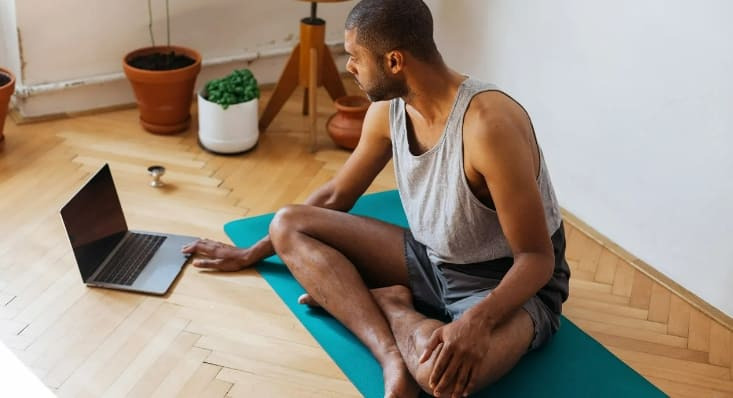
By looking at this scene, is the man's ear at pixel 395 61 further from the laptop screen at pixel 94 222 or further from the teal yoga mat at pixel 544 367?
the laptop screen at pixel 94 222

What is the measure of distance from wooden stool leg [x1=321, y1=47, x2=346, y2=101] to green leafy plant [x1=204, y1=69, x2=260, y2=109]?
12.9 inches

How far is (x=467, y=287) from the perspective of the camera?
79.0 inches

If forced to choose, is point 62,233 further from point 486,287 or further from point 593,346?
point 593,346

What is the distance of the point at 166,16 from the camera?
10.8ft

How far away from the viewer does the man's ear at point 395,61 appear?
1.80 meters

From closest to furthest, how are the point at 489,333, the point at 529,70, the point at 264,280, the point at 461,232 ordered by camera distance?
the point at 489,333 < the point at 461,232 < the point at 264,280 < the point at 529,70

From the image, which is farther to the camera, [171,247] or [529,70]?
[529,70]

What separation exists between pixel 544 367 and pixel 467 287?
0.94 ft

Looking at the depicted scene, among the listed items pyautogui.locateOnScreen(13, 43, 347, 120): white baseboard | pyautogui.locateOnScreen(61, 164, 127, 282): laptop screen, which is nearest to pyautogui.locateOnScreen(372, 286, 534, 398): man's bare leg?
pyautogui.locateOnScreen(61, 164, 127, 282): laptop screen

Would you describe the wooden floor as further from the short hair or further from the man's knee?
the short hair

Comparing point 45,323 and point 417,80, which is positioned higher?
point 417,80

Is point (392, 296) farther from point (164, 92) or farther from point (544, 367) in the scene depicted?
point (164, 92)

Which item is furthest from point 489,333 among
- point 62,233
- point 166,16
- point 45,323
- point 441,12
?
point 166,16

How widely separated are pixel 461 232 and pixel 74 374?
0.98m
